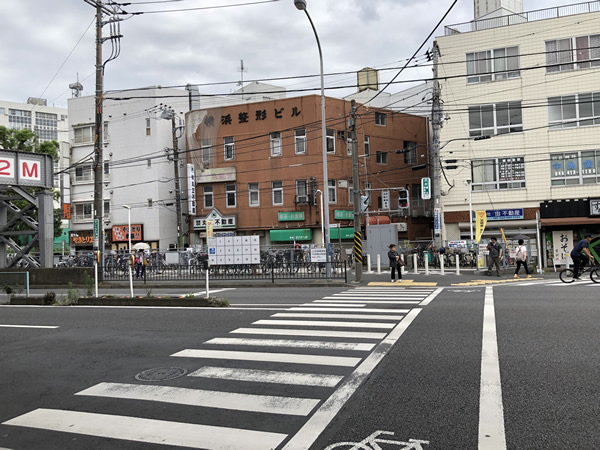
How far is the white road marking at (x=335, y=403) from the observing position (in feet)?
14.2

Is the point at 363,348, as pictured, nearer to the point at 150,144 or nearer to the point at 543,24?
the point at 543,24

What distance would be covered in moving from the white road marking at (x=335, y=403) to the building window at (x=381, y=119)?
36.9 meters

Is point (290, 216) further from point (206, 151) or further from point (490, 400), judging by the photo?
point (490, 400)

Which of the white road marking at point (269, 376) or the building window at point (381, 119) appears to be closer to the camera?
the white road marking at point (269, 376)

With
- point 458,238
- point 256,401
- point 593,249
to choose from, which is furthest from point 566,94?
point 256,401

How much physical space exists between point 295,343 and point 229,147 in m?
34.5

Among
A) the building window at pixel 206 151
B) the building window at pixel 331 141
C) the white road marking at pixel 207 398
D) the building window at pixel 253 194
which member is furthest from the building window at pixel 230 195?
the white road marking at pixel 207 398

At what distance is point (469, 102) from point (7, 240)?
2864 centimetres

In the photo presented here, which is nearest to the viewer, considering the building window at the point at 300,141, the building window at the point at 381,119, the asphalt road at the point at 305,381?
the asphalt road at the point at 305,381

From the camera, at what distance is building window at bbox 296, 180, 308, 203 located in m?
38.8

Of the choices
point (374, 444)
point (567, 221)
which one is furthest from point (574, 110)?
point (374, 444)

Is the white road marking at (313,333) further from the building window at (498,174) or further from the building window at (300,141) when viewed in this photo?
the building window at (300,141)

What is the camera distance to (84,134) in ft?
163

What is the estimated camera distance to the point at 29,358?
7.96 meters
